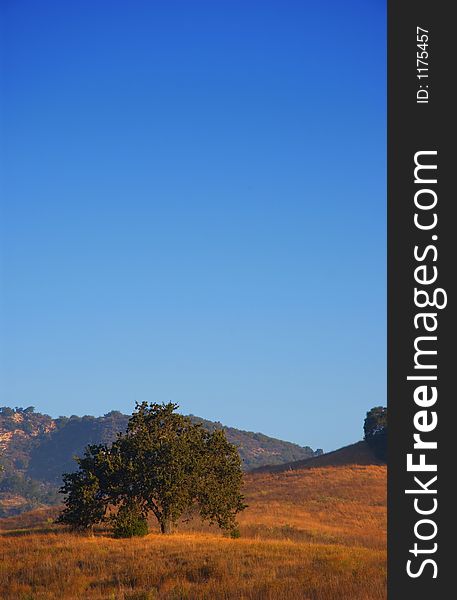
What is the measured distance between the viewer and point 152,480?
43156 mm

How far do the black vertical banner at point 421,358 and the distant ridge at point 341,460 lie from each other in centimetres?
9778

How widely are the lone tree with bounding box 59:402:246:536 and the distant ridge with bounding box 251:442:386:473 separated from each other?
2558 inches

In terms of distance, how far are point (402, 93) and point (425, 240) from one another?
8.58 feet

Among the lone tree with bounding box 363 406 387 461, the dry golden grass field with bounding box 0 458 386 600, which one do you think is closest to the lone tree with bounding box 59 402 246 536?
the dry golden grass field with bounding box 0 458 386 600

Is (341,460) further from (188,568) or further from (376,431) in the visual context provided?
(188,568)

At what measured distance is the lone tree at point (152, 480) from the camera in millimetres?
43188

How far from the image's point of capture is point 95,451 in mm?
46250

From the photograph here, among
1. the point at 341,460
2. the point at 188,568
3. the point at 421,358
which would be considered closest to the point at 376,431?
the point at 341,460

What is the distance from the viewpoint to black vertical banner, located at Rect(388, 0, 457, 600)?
42.2 feet

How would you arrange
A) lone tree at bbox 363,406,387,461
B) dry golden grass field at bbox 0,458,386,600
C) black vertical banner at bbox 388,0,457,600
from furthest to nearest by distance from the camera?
1. lone tree at bbox 363,406,387,461
2. dry golden grass field at bbox 0,458,386,600
3. black vertical banner at bbox 388,0,457,600

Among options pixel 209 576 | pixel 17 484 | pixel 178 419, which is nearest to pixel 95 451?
pixel 178 419

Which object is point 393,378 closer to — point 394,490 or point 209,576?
point 394,490

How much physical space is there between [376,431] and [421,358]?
113174mm

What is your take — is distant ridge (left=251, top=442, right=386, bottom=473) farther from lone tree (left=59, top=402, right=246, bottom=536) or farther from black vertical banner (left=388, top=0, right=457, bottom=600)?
black vertical banner (left=388, top=0, right=457, bottom=600)
